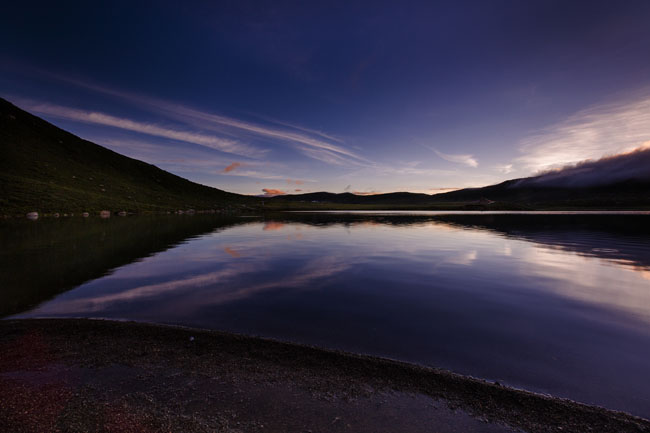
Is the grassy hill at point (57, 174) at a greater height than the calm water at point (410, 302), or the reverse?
the grassy hill at point (57, 174)

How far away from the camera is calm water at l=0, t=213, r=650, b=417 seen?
24.3 ft

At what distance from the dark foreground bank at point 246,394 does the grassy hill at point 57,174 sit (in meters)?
78.1

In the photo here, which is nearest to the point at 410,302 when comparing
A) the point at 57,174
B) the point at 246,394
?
the point at 246,394

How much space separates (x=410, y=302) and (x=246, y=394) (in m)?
8.47

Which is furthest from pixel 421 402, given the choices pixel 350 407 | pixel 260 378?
pixel 260 378

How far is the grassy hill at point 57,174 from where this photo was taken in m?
74.8

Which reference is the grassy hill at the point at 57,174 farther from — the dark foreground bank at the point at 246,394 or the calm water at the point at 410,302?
the dark foreground bank at the point at 246,394

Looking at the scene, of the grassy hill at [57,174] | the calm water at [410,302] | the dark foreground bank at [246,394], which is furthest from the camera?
the grassy hill at [57,174]

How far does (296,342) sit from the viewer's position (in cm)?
814

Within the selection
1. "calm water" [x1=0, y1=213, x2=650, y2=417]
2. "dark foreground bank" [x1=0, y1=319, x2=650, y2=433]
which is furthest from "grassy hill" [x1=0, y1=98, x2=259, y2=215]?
"dark foreground bank" [x1=0, y1=319, x2=650, y2=433]

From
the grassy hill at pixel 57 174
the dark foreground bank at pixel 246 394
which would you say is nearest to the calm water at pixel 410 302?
the dark foreground bank at pixel 246 394

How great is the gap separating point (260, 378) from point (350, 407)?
A: 211 centimetres

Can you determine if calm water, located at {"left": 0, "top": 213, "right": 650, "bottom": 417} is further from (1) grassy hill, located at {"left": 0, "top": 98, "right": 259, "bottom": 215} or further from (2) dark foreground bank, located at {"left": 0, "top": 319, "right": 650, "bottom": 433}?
(1) grassy hill, located at {"left": 0, "top": 98, "right": 259, "bottom": 215}

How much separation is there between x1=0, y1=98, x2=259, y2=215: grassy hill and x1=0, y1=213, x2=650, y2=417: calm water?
67548mm
